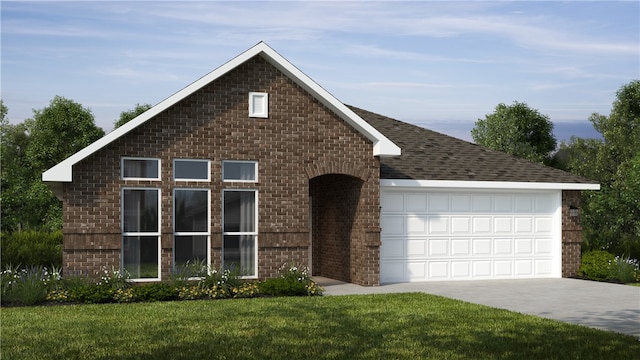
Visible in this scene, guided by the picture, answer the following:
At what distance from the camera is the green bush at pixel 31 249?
2233 centimetres

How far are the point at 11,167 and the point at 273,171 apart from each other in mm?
31645

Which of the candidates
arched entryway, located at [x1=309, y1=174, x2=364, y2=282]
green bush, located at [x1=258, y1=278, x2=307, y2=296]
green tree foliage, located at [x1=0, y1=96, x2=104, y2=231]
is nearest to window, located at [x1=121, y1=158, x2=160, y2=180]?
green bush, located at [x1=258, y1=278, x2=307, y2=296]

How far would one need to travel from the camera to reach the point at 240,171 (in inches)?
752

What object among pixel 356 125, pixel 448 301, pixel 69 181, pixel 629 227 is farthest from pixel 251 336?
pixel 629 227

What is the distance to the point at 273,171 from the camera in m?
19.3

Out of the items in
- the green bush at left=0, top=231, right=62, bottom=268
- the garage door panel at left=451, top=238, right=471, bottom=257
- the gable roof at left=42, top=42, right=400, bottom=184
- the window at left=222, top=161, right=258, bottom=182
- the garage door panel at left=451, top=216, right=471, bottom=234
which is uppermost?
the gable roof at left=42, top=42, right=400, bottom=184

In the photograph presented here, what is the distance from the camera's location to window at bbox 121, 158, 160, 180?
712 inches

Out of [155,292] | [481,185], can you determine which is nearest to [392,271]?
[481,185]

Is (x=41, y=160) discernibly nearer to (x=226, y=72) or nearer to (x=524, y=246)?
(x=226, y=72)

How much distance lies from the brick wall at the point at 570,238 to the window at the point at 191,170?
447 inches

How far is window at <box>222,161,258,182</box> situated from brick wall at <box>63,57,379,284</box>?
0.55ft

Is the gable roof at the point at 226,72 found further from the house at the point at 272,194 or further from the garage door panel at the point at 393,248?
the garage door panel at the point at 393,248

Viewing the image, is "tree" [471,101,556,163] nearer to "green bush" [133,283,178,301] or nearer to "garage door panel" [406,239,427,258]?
"garage door panel" [406,239,427,258]

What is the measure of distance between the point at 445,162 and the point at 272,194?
21.4 ft
